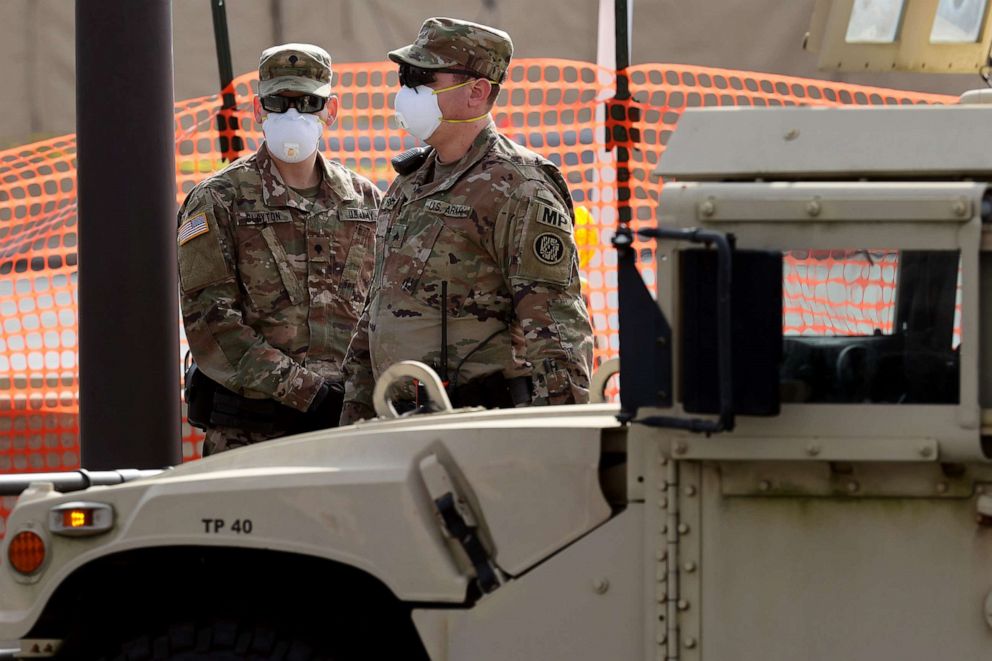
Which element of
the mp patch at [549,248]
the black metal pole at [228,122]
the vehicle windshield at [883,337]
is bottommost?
the vehicle windshield at [883,337]

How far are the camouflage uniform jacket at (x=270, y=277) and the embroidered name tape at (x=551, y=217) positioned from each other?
1.11 m

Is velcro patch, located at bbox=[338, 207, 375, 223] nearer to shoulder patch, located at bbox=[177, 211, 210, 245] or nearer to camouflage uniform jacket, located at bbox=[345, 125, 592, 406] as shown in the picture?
shoulder patch, located at bbox=[177, 211, 210, 245]

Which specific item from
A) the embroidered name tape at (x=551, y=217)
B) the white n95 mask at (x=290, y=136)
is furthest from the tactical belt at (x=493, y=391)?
the white n95 mask at (x=290, y=136)

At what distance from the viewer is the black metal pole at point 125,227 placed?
597cm

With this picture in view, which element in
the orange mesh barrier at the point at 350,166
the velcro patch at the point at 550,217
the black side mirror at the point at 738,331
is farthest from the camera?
the orange mesh barrier at the point at 350,166

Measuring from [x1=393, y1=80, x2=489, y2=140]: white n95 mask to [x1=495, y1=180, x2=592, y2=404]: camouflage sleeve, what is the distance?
1.13 ft

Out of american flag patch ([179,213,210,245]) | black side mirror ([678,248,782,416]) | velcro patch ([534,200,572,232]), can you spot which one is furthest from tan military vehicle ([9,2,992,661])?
american flag patch ([179,213,210,245])

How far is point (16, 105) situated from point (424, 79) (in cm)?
550

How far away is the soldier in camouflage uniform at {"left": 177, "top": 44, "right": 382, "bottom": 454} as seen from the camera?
5.61 meters

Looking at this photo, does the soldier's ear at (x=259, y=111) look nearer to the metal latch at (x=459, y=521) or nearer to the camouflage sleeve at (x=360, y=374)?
the camouflage sleeve at (x=360, y=374)

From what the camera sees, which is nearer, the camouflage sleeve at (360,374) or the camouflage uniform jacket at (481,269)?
the camouflage uniform jacket at (481,269)

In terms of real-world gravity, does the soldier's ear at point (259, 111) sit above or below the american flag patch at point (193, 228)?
above

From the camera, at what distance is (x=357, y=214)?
5.91 metres

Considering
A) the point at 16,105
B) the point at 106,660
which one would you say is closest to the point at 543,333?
the point at 106,660
